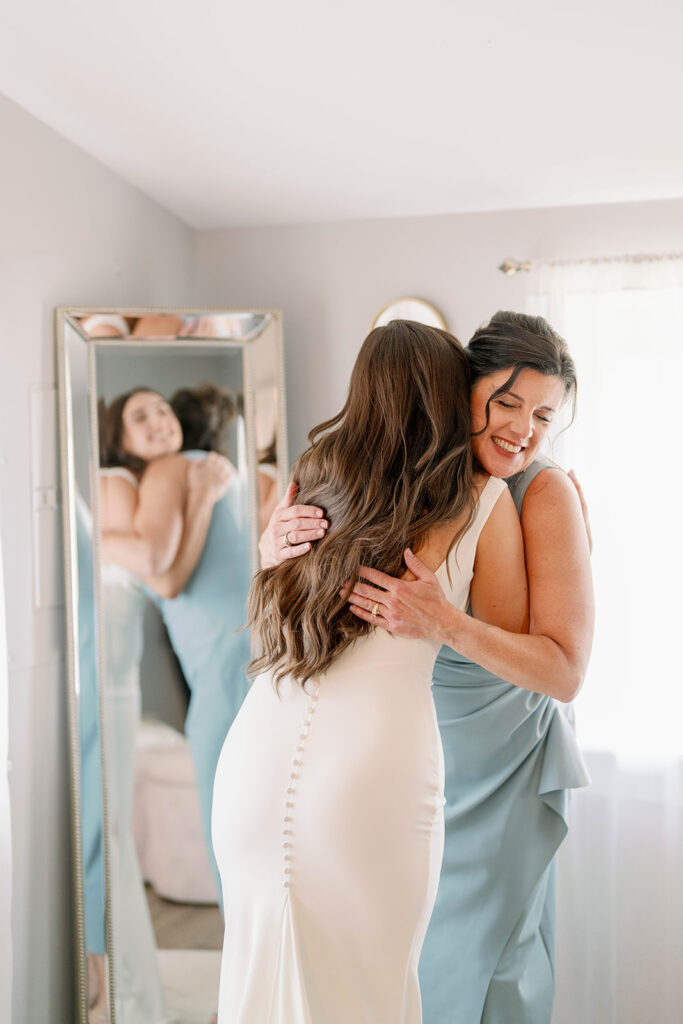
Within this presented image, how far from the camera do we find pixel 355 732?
51.8 inches

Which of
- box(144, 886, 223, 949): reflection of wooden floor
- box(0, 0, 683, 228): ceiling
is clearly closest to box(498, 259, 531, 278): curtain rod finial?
box(0, 0, 683, 228): ceiling

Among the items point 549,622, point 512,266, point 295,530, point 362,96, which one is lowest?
point 549,622

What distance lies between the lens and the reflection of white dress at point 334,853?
50.1 inches

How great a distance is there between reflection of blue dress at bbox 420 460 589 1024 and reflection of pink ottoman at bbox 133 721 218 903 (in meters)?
0.73

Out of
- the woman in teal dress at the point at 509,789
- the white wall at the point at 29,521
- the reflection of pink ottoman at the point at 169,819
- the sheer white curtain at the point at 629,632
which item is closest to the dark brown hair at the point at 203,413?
the white wall at the point at 29,521

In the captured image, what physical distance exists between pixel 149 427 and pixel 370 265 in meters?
0.98

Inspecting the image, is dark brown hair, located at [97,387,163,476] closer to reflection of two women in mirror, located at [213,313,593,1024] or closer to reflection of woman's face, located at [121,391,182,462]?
reflection of woman's face, located at [121,391,182,462]

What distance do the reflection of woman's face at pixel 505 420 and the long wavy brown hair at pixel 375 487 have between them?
69 mm

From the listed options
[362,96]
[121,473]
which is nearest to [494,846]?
[121,473]

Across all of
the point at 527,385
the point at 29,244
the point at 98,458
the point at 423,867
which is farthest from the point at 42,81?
the point at 423,867

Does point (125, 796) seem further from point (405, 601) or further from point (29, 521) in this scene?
point (405, 601)

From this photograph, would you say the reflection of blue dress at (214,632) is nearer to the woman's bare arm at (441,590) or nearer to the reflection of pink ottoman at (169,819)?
the reflection of pink ottoman at (169,819)

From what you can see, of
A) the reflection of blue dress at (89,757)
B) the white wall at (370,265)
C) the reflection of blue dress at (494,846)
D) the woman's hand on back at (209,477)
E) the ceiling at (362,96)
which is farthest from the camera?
the white wall at (370,265)

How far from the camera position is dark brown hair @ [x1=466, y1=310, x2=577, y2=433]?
62.3 inches
